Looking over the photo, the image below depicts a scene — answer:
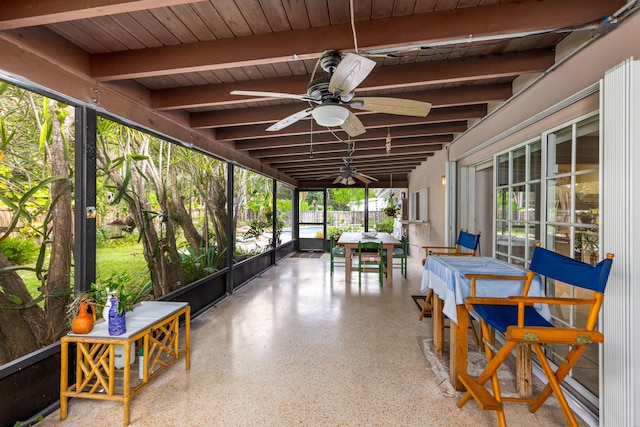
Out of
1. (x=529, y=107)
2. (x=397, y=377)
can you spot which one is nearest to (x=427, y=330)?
(x=397, y=377)

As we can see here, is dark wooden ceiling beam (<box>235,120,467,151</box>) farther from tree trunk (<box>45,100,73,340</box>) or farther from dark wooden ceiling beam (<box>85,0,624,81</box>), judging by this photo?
tree trunk (<box>45,100,73,340</box>)

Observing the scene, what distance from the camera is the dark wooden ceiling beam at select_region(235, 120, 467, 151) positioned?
4.00 metres

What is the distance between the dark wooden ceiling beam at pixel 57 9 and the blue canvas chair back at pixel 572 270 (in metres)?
2.64

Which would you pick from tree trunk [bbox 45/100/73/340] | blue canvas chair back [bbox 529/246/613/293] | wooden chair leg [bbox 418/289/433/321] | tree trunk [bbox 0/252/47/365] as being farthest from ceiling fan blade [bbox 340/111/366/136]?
tree trunk [bbox 0/252/47/365]

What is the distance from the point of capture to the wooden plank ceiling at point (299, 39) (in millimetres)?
1720

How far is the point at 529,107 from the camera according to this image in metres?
2.50

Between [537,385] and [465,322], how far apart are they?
2.85 feet

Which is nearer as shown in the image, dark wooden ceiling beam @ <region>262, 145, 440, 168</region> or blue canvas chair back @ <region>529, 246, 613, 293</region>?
blue canvas chair back @ <region>529, 246, 613, 293</region>

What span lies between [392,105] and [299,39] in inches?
31.3

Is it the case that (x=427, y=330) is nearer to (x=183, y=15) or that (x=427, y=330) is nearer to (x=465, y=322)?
(x=465, y=322)

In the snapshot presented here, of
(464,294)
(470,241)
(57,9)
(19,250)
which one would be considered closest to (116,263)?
(19,250)

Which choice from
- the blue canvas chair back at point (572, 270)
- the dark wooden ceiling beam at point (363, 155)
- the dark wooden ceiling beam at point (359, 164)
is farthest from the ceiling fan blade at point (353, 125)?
the dark wooden ceiling beam at point (359, 164)

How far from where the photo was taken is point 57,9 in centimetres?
153

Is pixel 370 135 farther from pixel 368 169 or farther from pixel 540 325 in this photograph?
pixel 540 325
